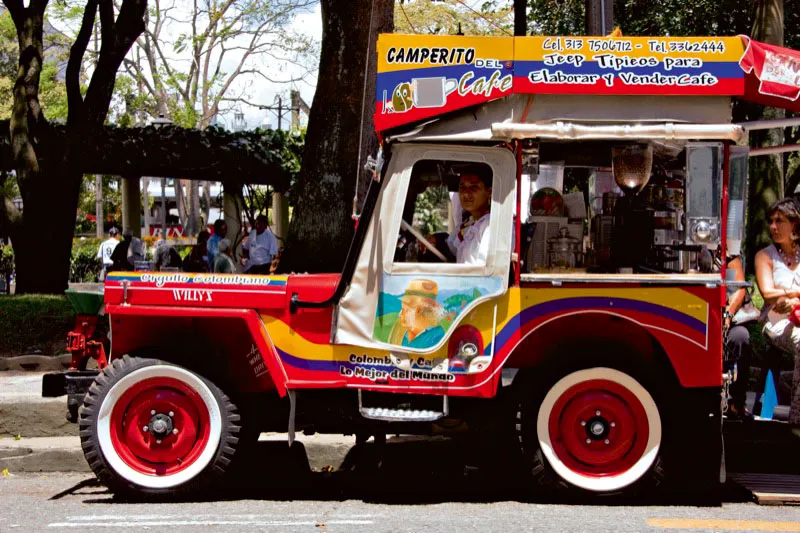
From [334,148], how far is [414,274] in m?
5.60

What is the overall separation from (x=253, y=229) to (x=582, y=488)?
508 inches

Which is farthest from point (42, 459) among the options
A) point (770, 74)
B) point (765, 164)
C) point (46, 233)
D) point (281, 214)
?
point (281, 214)

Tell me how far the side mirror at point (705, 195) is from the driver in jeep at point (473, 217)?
113 cm

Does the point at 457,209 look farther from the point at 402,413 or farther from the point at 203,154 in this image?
the point at 203,154

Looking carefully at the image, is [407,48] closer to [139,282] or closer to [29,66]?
[139,282]

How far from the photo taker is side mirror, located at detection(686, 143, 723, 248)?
5.89 metres

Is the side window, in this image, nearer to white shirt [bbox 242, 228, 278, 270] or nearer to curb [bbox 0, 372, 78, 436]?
curb [bbox 0, 372, 78, 436]

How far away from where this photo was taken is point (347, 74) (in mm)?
11539

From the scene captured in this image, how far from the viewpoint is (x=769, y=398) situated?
7395 mm

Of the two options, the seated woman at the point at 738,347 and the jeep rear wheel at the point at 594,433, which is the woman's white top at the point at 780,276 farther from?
the jeep rear wheel at the point at 594,433

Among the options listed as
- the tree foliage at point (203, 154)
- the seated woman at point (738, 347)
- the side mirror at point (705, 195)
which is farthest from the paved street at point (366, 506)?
the tree foliage at point (203, 154)

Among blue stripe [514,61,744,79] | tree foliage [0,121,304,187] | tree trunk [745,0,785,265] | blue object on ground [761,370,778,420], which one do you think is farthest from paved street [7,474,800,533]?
tree foliage [0,121,304,187]

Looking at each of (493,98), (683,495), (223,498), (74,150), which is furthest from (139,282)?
(74,150)

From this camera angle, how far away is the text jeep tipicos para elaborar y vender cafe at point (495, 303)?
5.91 metres
